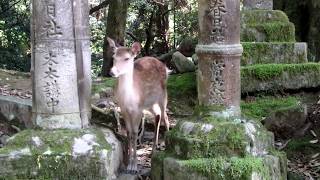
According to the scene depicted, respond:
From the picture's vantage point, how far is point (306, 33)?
9625 millimetres

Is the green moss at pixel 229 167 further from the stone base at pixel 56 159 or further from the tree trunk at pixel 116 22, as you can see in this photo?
the tree trunk at pixel 116 22

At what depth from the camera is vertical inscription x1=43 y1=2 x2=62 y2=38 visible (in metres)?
4.69

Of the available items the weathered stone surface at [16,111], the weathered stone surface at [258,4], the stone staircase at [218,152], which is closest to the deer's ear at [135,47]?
the stone staircase at [218,152]

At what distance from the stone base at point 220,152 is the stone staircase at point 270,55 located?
8.12 feet

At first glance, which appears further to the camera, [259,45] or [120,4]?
[120,4]

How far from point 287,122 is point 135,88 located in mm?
2092

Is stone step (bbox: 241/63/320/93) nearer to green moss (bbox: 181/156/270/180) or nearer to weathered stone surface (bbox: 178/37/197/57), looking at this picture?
green moss (bbox: 181/156/270/180)

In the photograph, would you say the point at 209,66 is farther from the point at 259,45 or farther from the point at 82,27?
the point at 259,45

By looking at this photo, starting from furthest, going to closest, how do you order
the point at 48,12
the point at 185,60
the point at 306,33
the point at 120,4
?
1. the point at 120,4
2. the point at 306,33
3. the point at 185,60
4. the point at 48,12

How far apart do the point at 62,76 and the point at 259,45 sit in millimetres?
3544

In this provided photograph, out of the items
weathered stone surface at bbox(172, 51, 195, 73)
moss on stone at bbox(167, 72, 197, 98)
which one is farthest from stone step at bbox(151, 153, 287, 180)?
weathered stone surface at bbox(172, 51, 195, 73)

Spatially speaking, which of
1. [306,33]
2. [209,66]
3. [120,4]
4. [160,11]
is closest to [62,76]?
[209,66]

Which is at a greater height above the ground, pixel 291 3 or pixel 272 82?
pixel 291 3

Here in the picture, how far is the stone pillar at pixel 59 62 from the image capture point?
4715 millimetres
